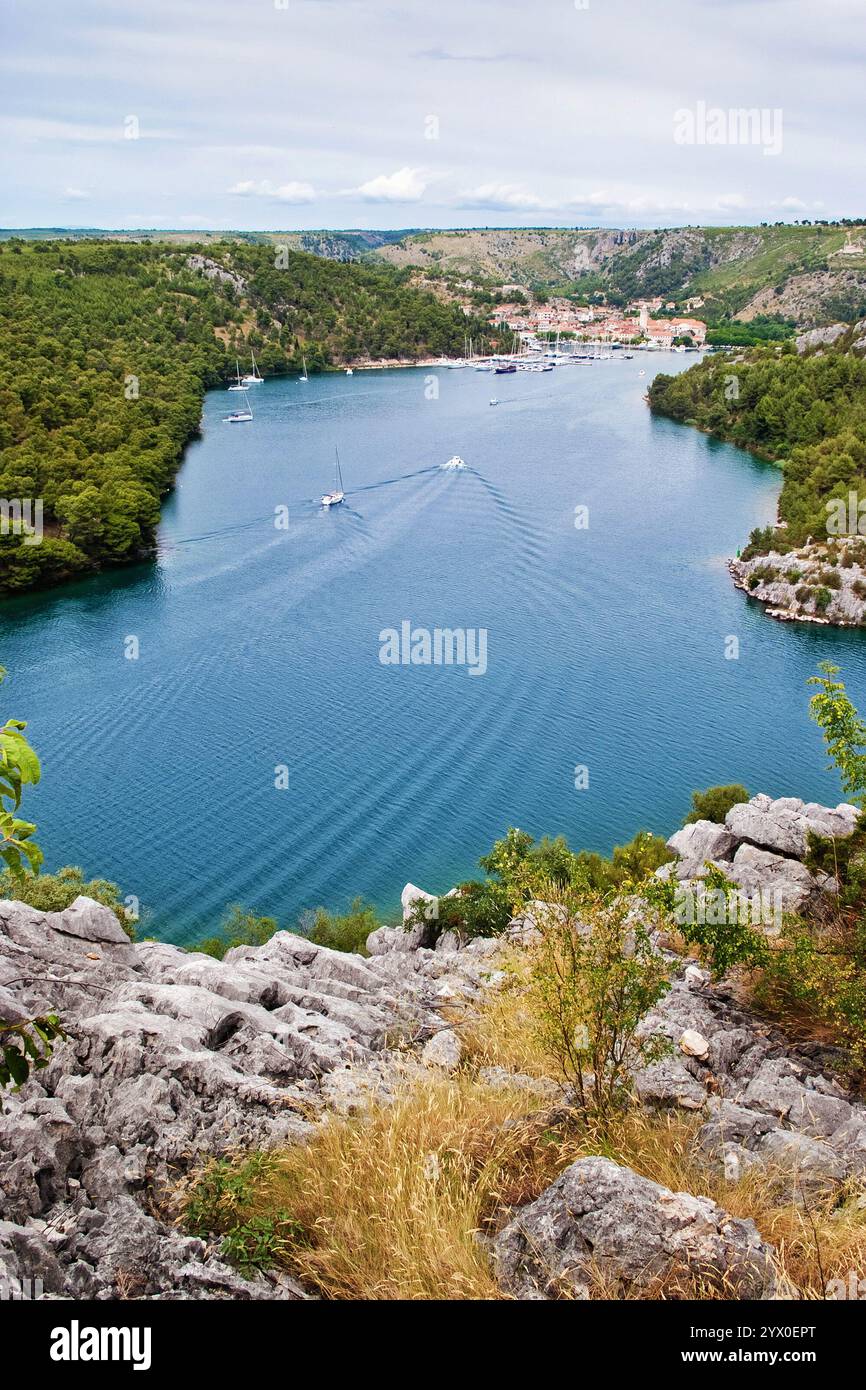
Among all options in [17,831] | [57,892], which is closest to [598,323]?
[57,892]

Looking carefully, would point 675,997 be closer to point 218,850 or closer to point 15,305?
point 218,850

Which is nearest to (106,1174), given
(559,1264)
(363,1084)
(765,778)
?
(363,1084)

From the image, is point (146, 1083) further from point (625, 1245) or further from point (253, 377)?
point (253, 377)

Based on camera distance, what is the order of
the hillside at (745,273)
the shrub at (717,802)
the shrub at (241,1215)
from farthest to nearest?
1. the hillside at (745,273)
2. the shrub at (717,802)
3. the shrub at (241,1215)

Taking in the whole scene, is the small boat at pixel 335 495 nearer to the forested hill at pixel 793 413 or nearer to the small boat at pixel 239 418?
the forested hill at pixel 793 413

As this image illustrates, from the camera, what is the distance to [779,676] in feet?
101

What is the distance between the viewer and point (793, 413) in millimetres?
59250

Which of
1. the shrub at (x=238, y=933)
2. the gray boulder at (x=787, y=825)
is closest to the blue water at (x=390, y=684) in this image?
the shrub at (x=238, y=933)

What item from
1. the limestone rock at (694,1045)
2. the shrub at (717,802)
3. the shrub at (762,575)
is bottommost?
the shrub at (717,802)

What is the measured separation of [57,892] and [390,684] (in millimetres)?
15361

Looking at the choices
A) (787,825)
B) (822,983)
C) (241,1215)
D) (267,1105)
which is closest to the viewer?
(241,1215)

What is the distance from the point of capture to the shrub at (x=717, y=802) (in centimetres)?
1986

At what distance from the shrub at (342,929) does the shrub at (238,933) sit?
0.80 m

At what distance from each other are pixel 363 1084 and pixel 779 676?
89.6 feet
